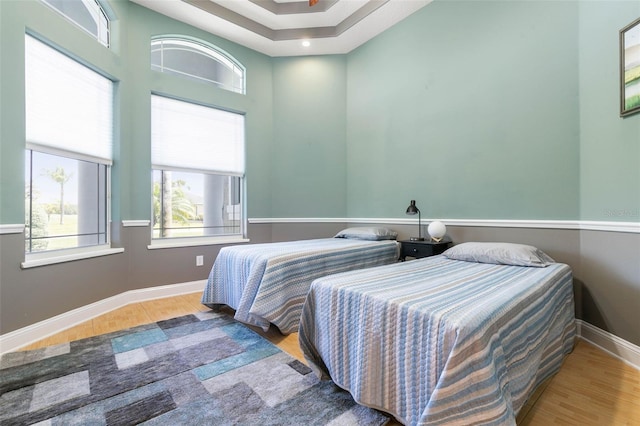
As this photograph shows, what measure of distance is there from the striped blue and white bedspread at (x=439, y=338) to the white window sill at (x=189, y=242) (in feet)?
7.82

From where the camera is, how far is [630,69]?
6.19 feet

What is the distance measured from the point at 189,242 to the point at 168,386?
7.35ft

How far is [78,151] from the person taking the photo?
2.65 meters

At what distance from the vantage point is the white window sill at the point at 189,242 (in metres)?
3.36

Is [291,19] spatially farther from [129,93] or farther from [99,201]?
[99,201]

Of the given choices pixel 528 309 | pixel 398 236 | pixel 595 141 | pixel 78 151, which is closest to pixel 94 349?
pixel 78 151

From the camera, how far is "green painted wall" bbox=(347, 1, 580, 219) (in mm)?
2371

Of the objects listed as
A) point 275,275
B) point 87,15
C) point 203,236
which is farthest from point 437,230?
point 87,15

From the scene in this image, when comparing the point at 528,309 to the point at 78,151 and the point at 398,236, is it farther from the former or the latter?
the point at 78,151

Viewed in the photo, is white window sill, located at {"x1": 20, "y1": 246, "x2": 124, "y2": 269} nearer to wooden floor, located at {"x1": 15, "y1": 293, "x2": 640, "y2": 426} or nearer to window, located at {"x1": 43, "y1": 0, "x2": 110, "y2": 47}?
wooden floor, located at {"x1": 15, "y1": 293, "x2": 640, "y2": 426}

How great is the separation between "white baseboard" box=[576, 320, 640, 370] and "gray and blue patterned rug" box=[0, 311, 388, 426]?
5.96 ft

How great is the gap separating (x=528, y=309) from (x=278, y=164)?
3.49m

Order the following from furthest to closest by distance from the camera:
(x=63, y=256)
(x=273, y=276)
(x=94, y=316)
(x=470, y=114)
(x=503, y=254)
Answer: (x=470, y=114), (x=94, y=316), (x=63, y=256), (x=273, y=276), (x=503, y=254)

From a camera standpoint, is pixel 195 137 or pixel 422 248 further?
pixel 195 137
